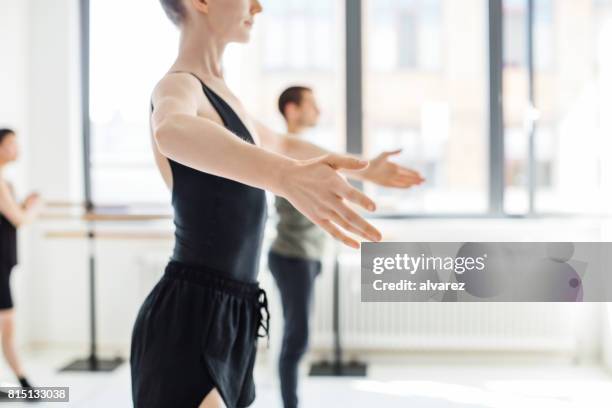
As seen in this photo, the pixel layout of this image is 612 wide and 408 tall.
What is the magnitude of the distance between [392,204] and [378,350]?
69 cm

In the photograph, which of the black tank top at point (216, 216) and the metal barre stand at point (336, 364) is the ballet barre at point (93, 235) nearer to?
the metal barre stand at point (336, 364)

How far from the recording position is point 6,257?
233 cm

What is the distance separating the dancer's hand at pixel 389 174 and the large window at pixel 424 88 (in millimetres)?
190

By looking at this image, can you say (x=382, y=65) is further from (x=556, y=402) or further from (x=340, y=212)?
(x=340, y=212)

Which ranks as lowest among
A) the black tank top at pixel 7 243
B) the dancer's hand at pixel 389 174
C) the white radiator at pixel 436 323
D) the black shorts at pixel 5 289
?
the white radiator at pixel 436 323

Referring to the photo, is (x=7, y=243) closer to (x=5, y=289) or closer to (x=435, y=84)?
(x=5, y=289)

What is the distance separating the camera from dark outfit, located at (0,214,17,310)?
2314 millimetres

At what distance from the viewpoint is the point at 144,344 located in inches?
28.2

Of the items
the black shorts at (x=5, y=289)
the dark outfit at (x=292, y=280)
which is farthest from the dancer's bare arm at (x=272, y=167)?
the black shorts at (x=5, y=289)

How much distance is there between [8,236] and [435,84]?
6.83m

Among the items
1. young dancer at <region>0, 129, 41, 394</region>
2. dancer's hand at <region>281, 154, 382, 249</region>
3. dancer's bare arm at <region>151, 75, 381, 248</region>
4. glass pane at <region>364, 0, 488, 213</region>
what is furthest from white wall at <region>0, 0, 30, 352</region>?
glass pane at <region>364, 0, 488, 213</region>

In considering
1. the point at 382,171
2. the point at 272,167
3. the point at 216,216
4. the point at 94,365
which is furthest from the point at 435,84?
the point at 272,167

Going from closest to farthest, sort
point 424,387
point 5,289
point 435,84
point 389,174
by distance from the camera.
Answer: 1. point 389,174
2. point 5,289
3. point 424,387
4. point 435,84

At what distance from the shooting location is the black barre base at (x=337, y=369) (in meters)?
2.69
